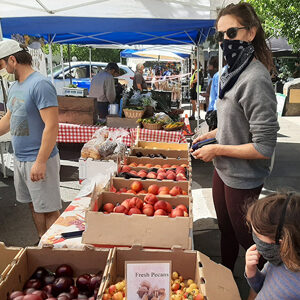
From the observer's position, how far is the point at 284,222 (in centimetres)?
137

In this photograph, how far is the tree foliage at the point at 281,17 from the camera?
28.2 ft

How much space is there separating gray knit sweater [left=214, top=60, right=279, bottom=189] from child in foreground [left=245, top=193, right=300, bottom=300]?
490mm

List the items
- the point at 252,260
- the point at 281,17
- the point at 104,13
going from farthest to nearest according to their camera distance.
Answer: the point at 281,17, the point at 104,13, the point at 252,260

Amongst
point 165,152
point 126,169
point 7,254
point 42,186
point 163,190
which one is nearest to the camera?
point 7,254

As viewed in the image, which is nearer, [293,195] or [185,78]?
[293,195]

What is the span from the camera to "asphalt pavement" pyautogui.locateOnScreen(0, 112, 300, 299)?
3.64 metres

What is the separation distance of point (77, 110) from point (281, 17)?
19.5 ft

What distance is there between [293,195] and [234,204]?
2.30ft

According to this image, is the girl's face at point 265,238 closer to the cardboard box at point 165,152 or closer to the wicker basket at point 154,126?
the cardboard box at point 165,152

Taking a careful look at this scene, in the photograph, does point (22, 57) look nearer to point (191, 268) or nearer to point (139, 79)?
point (191, 268)

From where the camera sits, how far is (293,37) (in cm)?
902

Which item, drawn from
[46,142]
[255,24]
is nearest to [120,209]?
[46,142]

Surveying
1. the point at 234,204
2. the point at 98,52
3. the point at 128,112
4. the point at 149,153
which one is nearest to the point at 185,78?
the point at 98,52

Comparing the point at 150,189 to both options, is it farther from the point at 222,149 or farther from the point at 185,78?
the point at 185,78
